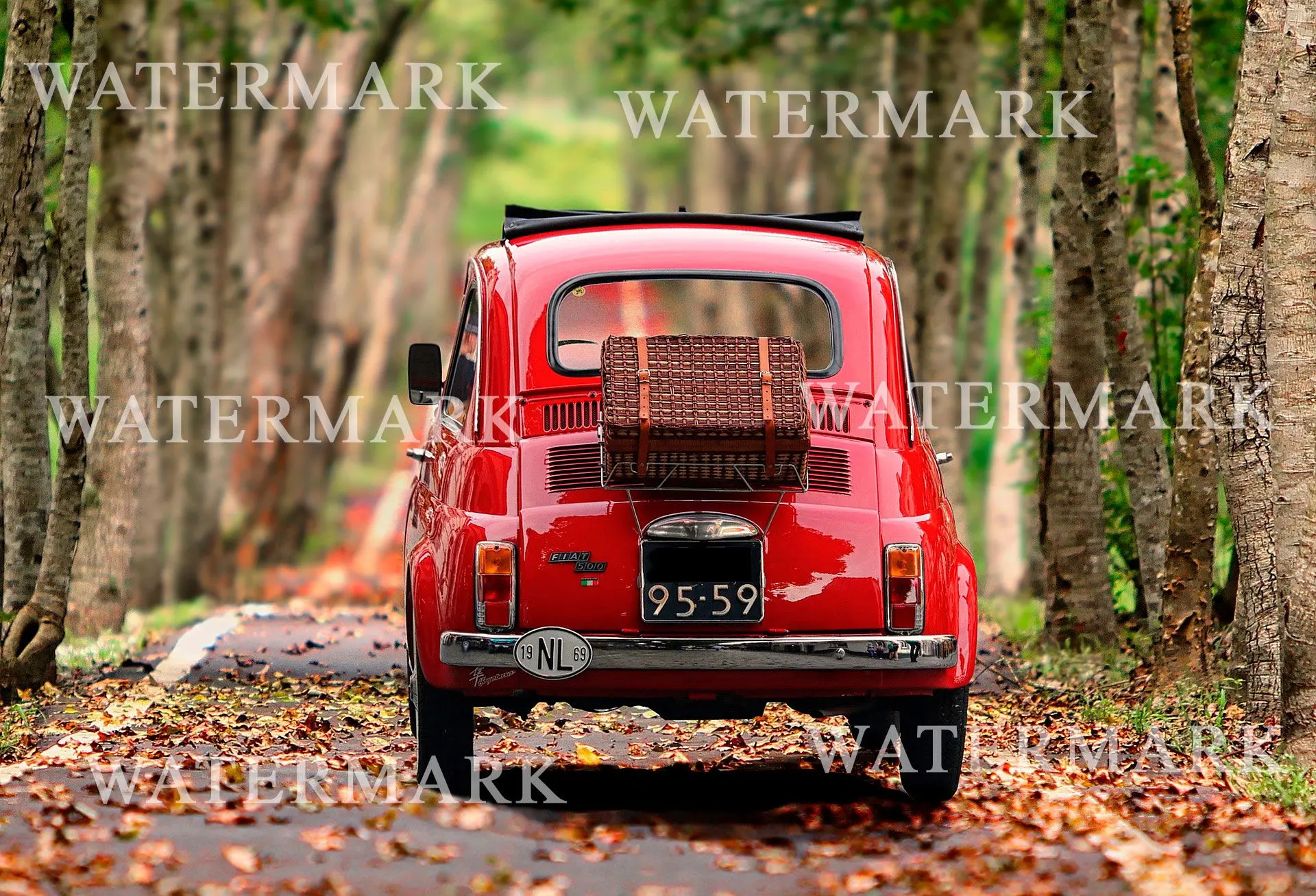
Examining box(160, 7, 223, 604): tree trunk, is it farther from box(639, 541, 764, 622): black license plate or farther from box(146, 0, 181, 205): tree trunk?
box(639, 541, 764, 622): black license plate

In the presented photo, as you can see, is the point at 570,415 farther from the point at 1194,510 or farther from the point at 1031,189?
the point at 1031,189

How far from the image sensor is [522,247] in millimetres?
8836

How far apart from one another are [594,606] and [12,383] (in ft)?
17.2

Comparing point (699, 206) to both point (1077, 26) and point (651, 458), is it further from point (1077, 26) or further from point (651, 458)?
point (651, 458)

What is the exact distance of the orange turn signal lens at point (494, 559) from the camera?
786 centimetres

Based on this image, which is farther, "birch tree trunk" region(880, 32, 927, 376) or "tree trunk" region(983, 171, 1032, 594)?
"tree trunk" region(983, 171, 1032, 594)

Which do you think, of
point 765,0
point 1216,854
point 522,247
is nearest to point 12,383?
point 522,247

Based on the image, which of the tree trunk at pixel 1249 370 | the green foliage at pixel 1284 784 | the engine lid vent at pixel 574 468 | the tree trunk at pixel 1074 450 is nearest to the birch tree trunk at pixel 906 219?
the tree trunk at pixel 1074 450

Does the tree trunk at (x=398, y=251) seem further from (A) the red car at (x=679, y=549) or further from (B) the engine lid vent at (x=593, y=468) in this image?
(B) the engine lid vent at (x=593, y=468)

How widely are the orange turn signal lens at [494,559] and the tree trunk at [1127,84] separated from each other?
9.79 m

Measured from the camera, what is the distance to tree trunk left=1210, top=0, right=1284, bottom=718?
9.49 meters

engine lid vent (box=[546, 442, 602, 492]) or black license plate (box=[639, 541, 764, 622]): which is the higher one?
engine lid vent (box=[546, 442, 602, 492])

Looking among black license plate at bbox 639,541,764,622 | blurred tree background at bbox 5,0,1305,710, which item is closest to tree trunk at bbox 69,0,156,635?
blurred tree background at bbox 5,0,1305,710

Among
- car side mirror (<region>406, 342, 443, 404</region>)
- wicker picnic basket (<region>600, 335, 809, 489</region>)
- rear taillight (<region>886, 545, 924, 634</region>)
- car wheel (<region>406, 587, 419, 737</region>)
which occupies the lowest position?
car wheel (<region>406, 587, 419, 737</region>)
